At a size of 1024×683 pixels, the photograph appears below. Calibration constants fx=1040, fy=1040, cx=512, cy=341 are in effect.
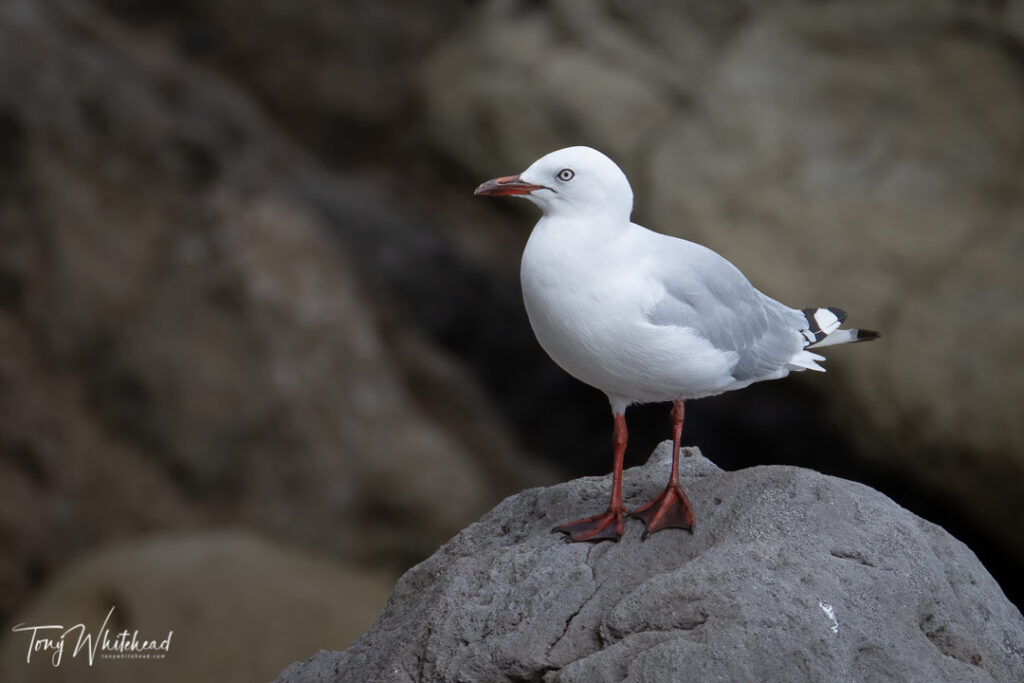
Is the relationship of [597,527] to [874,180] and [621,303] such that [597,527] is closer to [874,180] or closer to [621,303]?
[621,303]

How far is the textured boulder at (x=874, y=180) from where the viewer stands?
4.81 m

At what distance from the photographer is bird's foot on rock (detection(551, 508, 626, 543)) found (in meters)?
2.63

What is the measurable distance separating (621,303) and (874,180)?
3.07 metres

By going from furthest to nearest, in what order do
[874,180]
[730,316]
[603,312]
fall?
[874,180]
[730,316]
[603,312]

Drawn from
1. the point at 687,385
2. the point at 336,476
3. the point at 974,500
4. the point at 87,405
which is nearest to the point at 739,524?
the point at 687,385

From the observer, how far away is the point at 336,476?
5.67 metres

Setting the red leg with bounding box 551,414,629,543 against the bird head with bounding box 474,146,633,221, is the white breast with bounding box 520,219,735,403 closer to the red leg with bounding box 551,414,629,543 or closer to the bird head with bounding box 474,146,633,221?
the bird head with bounding box 474,146,633,221

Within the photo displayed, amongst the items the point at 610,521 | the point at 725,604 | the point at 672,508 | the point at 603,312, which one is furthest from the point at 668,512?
the point at 603,312

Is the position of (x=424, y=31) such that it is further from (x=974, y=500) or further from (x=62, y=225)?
(x=974, y=500)

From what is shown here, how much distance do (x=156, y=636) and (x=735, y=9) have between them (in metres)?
4.20

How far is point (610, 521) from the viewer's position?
8.77 feet

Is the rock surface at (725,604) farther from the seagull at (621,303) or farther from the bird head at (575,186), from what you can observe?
the bird head at (575,186)

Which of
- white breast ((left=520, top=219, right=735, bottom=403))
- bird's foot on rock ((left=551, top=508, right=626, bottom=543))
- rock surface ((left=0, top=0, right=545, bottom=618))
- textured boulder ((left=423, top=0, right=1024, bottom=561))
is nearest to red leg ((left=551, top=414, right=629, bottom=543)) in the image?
bird's foot on rock ((left=551, top=508, right=626, bottom=543))

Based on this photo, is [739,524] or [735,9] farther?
[735,9]
